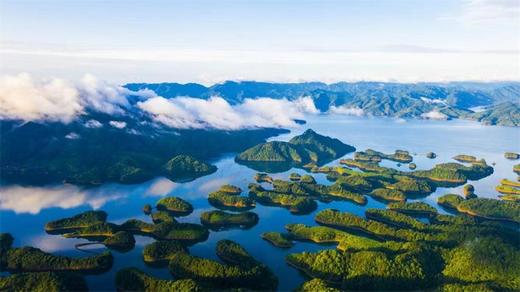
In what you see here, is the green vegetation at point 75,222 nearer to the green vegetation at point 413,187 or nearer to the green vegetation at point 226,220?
the green vegetation at point 226,220

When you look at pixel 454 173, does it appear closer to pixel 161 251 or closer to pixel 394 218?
pixel 394 218

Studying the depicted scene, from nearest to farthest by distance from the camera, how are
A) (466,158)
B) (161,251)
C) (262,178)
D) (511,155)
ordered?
(161,251)
(262,178)
(466,158)
(511,155)

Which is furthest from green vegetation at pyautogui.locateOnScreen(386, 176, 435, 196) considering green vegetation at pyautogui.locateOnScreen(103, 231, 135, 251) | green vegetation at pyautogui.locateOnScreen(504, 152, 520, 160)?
green vegetation at pyautogui.locateOnScreen(504, 152, 520, 160)

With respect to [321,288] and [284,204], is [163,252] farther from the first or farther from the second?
[284,204]

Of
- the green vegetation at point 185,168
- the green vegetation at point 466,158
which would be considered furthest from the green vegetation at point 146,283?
the green vegetation at point 466,158

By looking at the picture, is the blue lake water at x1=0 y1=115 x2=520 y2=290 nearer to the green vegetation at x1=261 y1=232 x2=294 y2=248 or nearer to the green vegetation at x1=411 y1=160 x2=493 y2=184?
the green vegetation at x1=261 y1=232 x2=294 y2=248

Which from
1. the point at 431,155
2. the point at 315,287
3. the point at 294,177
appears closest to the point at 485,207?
the point at 294,177
